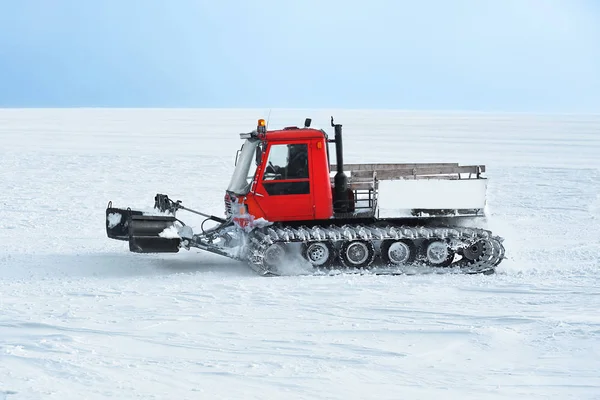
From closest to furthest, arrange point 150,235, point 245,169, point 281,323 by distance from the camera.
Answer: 1. point 281,323
2. point 150,235
3. point 245,169

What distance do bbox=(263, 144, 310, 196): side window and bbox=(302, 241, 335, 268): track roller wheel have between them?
0.70 metres

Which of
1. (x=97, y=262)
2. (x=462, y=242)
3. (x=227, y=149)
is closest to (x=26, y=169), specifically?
(x=227, y=149)

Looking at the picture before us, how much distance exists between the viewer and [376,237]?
1067 cm

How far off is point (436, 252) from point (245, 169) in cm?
279

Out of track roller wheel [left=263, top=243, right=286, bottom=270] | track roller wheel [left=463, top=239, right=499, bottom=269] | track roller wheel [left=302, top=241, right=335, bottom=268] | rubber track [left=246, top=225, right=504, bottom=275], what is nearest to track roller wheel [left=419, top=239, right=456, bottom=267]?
rubber track [left=246, top=225, right=504, bottom=275]

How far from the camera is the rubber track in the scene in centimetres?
1051

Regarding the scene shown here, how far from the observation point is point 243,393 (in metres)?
6.14

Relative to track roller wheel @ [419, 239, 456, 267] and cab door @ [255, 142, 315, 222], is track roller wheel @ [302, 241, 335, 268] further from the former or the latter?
track roller wheel @ [419, 239, 456, 267]

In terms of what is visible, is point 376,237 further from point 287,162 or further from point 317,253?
point 287,162

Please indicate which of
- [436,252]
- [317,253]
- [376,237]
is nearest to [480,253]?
[436,252]

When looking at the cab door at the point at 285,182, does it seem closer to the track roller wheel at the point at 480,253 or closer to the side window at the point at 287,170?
the side window at the point at 287,170

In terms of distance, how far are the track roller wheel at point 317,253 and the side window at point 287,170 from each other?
0.70m

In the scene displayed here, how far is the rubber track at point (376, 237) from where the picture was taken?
34.5 feet

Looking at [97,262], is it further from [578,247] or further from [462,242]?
[578,247]
